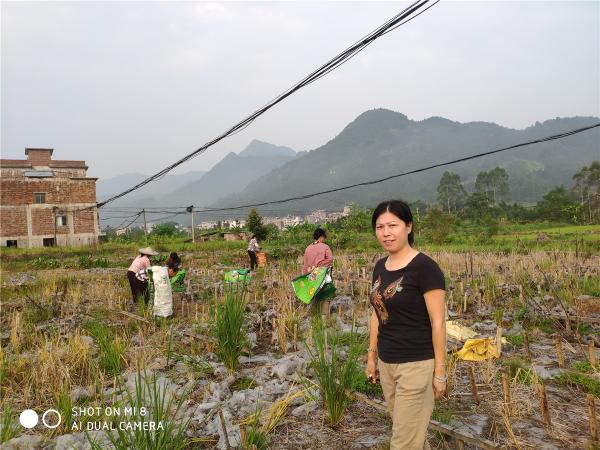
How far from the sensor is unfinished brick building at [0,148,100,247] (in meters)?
27.5

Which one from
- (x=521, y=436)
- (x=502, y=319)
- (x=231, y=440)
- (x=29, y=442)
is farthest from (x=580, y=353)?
(x=29, y=442)

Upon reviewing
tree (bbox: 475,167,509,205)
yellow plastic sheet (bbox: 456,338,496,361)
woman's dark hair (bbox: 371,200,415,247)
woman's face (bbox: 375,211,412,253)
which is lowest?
yellow plastic sheet (bbox: 456,338,496,361)

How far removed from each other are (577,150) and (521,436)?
663 ft

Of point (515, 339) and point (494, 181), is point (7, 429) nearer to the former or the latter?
point (515, 339)

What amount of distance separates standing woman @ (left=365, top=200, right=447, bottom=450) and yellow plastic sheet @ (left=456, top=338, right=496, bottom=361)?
2.25 meters

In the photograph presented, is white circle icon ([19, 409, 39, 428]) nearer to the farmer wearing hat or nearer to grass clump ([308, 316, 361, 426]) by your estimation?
grass clump ([308, 316, 361, 426])

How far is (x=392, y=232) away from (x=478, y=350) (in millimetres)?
2643

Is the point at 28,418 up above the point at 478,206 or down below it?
below

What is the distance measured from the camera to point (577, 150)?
16762 centimetres

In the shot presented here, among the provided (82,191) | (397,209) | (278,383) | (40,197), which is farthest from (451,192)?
(397,209)

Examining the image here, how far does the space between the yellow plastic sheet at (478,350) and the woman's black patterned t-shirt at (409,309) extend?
2323mm

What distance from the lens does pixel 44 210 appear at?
92.5 ft

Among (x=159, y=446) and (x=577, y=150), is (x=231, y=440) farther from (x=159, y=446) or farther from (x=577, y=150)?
(x=577, y=150)

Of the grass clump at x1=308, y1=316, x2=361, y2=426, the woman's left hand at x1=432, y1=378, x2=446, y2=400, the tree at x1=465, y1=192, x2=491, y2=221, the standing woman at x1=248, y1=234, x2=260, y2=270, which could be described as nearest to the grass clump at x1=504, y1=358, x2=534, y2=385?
the grass clump at x1=308, y1=316, x2=361, y2=426
